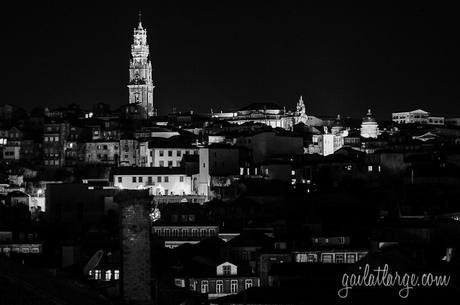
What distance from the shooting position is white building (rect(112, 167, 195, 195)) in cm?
5806

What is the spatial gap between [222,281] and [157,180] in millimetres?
25215

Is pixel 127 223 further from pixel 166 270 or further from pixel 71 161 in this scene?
pixel 71 161

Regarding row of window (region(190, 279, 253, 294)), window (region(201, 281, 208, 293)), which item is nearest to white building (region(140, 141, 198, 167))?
row of window (region(190, 279, 253, 294))

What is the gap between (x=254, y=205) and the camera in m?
50.2

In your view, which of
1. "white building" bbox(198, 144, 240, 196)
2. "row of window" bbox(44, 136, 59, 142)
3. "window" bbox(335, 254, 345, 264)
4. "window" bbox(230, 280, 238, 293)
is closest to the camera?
"window" bbox(230, 280, 238, 293)

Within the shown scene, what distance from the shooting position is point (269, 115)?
9081 centimetres

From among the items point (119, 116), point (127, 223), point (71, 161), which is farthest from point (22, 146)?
point (127, 223)

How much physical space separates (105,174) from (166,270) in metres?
32.6

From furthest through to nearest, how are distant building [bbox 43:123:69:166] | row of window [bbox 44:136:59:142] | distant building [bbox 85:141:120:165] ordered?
row of window [bbox 44:136:59:142] < distant building [bbox 43:123:69:166] < distant building [bbox 85:141:120:165]

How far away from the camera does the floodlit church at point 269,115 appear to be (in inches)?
3497

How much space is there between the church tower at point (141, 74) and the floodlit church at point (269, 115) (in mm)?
7688

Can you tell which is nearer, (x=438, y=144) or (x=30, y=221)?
(x=30, y=221)

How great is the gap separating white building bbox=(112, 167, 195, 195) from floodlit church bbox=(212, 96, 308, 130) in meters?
27.7

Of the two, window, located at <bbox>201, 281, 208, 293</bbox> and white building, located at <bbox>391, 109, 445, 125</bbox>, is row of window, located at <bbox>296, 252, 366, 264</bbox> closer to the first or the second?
window, located at <bbox>201, 281, 208, 293</bbox>
